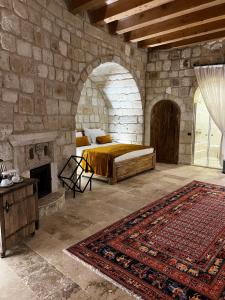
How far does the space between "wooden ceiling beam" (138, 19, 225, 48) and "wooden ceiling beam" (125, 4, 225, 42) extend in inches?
16.5

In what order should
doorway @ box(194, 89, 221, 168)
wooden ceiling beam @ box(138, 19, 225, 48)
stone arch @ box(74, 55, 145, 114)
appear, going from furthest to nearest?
doorway @ box(194, 89, 221, 168)
wooden ceiling beam @ box(138, 19, 225, 48)
stone arch @ box(74, 55, 145, 114)

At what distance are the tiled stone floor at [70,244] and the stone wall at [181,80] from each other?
6.19ft

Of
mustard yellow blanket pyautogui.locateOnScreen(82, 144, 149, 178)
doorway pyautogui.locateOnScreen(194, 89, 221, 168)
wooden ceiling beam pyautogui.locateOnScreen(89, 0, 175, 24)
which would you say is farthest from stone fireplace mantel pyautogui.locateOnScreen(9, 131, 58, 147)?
doorway pyautogui.locateOnScreen(194, 89, 221, 168)

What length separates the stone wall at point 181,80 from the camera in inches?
219

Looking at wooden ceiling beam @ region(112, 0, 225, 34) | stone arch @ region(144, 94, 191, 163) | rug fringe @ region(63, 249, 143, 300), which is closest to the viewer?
rug fringe @ region(63, 249, 143, 300)

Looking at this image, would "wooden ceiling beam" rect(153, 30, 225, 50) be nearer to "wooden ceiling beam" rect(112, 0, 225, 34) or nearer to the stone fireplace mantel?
"wooden ceiling beam" rect(112, 0, 225, 34)

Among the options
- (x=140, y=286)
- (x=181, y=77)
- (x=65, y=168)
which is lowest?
(x=140, y=286)

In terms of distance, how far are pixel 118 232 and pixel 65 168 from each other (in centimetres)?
170

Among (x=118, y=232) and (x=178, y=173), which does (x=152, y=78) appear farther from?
(x=118, y=232)

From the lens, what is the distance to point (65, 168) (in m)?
3.90

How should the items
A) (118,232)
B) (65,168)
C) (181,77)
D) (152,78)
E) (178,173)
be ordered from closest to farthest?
(118,232) → (65,168) → (178,173) → (181,77) → (152,78)

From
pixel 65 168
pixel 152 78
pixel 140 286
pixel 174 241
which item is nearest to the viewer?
pixel 140 286

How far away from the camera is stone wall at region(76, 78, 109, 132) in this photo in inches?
246

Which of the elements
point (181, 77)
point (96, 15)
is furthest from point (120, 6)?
point (181, 77)
